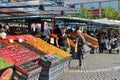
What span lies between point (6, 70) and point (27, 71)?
66cm

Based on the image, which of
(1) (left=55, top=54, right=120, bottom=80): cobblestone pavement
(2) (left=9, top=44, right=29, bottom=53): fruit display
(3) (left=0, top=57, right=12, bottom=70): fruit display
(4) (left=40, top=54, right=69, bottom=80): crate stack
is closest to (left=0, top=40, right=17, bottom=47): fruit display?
(2) (left=9, top=44, right=29, bottom=53): fruit display

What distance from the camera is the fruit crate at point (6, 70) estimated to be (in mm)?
9586

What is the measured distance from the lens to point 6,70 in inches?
384

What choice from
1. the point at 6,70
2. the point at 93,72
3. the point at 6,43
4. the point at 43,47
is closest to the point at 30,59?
the point at 6,43

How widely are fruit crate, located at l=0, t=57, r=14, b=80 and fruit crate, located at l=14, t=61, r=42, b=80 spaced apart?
20cm

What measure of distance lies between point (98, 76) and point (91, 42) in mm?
9373

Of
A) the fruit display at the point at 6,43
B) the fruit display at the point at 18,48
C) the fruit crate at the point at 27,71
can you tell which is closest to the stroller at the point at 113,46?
the fruit display at the point at 18,48

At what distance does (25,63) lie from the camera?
1084cm

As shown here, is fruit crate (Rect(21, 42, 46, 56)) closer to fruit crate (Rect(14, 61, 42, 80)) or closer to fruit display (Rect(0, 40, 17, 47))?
fruit display (Rect(0, 40, 17, 47))

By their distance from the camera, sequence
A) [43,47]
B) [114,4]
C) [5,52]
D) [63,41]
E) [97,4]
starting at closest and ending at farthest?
1. [5,52]
2. [43,47]
3. [63,41]
4. [114,4]
5. [97,4]

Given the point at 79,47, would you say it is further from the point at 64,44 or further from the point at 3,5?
the point at 3,5

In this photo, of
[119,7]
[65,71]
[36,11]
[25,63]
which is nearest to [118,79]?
[65,71]

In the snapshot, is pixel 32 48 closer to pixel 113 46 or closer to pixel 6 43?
pixel 6 43

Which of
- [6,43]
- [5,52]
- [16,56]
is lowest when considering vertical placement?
[16,56]
